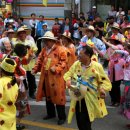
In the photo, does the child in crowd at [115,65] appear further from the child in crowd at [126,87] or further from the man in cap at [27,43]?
the man in cap at [27,43]

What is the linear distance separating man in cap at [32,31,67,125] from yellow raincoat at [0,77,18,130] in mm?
2130

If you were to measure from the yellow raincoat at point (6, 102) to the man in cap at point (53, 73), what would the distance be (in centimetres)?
213

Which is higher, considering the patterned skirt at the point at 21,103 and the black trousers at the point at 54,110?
the patterned skirt at the point at 21,103

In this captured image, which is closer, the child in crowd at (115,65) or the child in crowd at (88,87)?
the child in crowd at (88,87)

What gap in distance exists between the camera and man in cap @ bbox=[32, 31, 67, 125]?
7000 mm

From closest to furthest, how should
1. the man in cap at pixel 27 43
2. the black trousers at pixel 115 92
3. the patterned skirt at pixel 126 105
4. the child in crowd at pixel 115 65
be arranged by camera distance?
the patterned skirt at pixel 126 105
the child in crowd at pixel 115 65
the black trousers at pixel 115 92
the man in cap at pixel 27 43

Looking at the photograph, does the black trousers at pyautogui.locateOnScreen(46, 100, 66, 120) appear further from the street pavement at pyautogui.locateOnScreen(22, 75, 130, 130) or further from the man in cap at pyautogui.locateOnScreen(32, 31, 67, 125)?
the street pavement at pyautogui.locateOnScreen(22, 75, 130, 130)

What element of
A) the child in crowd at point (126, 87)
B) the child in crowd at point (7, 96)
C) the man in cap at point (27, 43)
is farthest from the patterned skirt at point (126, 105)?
the child in crowd at point (7, 96)

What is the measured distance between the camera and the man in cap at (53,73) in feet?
23.0

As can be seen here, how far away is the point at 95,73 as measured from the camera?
563 centimetres

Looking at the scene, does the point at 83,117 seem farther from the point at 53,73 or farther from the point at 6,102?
the point at 53,73

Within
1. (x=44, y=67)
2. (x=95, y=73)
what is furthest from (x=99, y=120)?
(x=95, y=73)

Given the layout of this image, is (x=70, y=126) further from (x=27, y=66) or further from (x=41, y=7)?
(x=41, y=7)

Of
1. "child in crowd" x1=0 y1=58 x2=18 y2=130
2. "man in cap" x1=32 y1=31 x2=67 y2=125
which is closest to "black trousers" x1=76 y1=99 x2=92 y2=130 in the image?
"child in crowd" x1=0 y1=58 x2=18 y2=130
